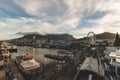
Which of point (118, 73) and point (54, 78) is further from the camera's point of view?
point (118, 73)

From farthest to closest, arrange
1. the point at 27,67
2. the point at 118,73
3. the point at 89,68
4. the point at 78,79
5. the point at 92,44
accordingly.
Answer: the point at 92,44 < the point at 27,67 < the point at 118,73 < the point at 89,68 < the point at 78,79

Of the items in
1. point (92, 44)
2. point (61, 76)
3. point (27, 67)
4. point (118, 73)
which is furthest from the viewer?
point (92, 44)

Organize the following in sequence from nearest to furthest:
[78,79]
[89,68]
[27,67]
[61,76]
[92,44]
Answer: [78,79] → [89,68] → [61,76] → [27,67] → [92,44]

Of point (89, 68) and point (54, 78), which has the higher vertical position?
point (89, 68)

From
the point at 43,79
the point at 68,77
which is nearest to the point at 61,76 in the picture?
the point at 68,77

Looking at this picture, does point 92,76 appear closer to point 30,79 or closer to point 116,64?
point 116,64

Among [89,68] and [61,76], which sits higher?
[89,68]

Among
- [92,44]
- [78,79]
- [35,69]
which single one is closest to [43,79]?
[78,79]

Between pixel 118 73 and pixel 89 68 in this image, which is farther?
pixel 118 73

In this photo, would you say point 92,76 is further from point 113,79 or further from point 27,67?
point 27,67
